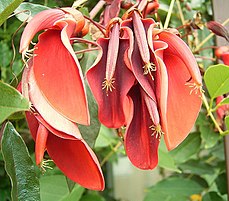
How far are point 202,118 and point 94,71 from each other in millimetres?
360

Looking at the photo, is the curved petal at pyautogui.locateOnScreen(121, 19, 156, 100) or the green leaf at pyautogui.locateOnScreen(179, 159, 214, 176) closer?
the curved petal at pyautogui.locateOnScreen(121, 19, 156, 100)

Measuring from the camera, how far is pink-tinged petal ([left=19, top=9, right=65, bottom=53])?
0.30 m

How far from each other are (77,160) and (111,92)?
45 millimetres

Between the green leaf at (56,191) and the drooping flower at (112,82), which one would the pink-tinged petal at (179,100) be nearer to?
the drooping flower at (112,82)

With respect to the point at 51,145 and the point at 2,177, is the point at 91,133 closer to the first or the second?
the point at 51,145

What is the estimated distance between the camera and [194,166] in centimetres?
76

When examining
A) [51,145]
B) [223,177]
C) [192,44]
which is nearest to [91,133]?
[51,145]

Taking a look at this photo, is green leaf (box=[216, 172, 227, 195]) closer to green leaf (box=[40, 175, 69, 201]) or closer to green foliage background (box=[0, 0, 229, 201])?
green foliage background (box=[0, 0, 229, 201])

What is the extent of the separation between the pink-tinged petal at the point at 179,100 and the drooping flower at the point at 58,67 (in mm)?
60

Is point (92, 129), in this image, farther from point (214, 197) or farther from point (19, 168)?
point (214, 197)

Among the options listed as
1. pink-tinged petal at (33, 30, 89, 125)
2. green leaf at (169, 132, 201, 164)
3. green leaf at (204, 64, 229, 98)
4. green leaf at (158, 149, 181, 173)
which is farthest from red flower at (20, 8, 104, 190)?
green leaf at (169, 132, 201, 164)

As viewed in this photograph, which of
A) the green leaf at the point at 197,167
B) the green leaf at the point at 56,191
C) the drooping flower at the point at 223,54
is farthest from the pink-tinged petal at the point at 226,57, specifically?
the green leaf at the point at 197,167

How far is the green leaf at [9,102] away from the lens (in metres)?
0.28

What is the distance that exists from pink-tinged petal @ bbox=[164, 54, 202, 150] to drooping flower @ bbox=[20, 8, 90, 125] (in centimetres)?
6
